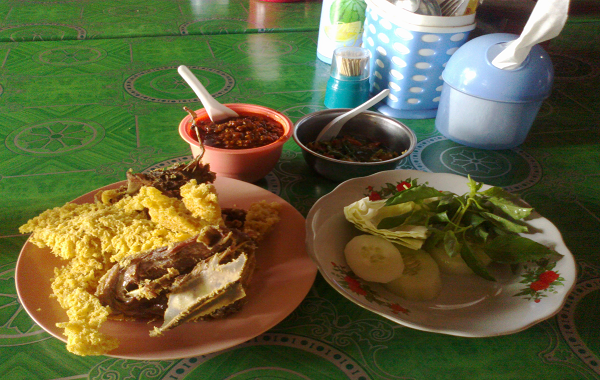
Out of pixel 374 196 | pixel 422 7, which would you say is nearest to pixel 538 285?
pixel 374 196

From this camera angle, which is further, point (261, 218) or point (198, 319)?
point (261, 218)

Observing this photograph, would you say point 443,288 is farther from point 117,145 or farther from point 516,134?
point 117,145

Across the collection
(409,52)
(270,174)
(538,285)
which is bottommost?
(270,174)

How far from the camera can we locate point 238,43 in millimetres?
1864

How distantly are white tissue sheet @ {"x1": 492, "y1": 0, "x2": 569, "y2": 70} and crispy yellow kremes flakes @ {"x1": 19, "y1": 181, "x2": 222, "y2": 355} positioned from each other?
0.84 metres

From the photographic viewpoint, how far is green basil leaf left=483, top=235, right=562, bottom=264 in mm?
714

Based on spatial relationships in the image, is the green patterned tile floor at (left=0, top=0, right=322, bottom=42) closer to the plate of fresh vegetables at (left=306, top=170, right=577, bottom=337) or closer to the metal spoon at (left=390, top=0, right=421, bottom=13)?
the metal spoon at (left=390, top=0, right=421, bottom=13)

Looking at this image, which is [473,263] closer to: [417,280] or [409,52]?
[417,280]

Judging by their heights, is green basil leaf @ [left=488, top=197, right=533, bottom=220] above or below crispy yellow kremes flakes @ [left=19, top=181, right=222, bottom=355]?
above

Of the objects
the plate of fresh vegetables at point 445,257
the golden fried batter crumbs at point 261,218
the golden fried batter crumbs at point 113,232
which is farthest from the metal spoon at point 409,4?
the golden fried batter crumbs at point 113,232

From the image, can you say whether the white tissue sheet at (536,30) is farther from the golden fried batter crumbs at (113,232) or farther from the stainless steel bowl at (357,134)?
the golden fried batter crumbs at (113,232)

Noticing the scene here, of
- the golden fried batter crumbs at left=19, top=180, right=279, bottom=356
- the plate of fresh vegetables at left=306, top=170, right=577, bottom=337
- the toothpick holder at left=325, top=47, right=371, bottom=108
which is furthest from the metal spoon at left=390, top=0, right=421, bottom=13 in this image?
the golden fried batter crumbs at left=19, top=180, right=279, bottom=356

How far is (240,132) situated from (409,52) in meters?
0.62

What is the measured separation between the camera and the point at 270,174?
3.59 feet
